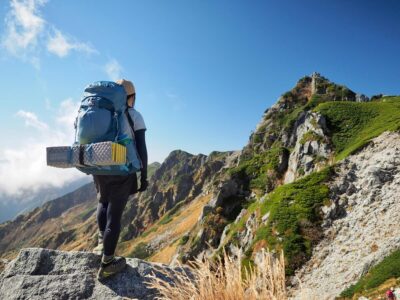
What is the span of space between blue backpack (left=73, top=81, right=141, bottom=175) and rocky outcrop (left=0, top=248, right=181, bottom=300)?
206 centimetres

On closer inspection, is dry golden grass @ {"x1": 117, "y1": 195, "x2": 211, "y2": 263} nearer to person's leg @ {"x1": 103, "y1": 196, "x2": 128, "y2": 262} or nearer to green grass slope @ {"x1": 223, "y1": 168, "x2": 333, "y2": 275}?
green grass slope @ {"x1": 223, "y1": 168, "x2": 333, "y2": 275}

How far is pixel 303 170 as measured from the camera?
4088 cm

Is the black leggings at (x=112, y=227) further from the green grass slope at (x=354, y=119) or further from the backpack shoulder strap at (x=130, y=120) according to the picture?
the green grass slope at (x=354, y=119)

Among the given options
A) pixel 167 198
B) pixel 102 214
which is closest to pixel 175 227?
pixel 167 198

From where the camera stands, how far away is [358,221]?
25.5 meters

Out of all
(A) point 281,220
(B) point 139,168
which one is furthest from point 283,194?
(B) point 139,168

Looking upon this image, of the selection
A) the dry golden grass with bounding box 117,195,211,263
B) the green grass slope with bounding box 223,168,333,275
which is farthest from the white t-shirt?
the dry golden grass with bounding box 117,195,211,263

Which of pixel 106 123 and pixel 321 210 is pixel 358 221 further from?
pixel 106 123

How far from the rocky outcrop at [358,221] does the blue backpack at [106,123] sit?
16392 mm

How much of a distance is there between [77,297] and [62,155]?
2701mm

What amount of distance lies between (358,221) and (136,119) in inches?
951

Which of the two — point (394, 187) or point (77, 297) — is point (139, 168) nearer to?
point (77, 297)

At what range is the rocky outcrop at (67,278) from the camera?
6.20 m

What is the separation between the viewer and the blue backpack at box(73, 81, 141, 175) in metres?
6.07
